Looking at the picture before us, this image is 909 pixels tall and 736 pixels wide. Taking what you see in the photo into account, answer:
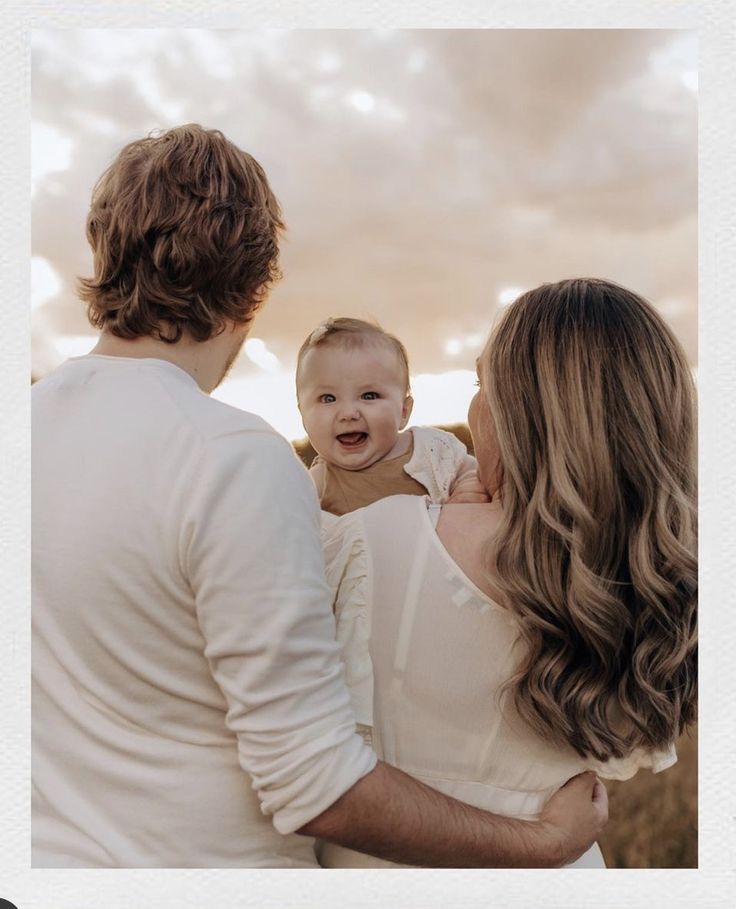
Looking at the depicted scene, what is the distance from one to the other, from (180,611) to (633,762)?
872 millimetres

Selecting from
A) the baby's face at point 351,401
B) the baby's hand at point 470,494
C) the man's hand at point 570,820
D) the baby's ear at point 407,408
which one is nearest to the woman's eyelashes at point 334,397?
the baby's face at point 351,401

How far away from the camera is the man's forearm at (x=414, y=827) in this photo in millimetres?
1281

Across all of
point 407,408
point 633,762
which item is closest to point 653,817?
point 633,762

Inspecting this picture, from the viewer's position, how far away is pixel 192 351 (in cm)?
141

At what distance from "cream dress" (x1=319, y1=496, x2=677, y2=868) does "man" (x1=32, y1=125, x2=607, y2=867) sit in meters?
0.10

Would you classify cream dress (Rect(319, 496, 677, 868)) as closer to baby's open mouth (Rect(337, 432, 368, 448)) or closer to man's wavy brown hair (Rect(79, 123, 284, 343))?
man's wavy brown hair (Rect(79, 123, 284, 343))

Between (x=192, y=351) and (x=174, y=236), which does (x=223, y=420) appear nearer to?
(x=192, y=351)

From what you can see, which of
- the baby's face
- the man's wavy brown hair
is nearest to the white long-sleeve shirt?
the man's wavy brown hair

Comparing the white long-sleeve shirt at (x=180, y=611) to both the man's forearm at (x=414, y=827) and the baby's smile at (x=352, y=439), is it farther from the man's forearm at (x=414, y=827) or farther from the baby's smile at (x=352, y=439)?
the baby's smile at (x=352, y=439)

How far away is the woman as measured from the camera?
145 cm
